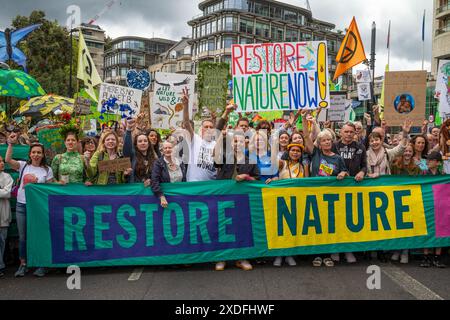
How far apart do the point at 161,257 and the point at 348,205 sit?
2.50 metres

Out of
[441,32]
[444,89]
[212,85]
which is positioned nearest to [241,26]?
[441,32]

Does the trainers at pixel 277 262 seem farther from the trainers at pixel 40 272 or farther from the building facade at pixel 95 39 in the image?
the building facade at pixel 95 39

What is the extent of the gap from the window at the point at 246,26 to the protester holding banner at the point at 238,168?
64.5 meters

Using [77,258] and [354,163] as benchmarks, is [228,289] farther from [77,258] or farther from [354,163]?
[354,163]

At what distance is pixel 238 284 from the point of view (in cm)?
464

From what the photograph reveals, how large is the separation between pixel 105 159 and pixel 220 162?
1489 millimetres

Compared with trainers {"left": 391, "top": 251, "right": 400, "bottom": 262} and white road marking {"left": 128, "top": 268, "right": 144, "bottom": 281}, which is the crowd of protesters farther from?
white road marking {"left": 128, "top": 268, "right": 144, "bottom": 281}

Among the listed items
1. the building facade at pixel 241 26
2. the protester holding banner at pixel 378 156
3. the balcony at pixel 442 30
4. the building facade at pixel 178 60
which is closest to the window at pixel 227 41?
the building facade at pixel 241 26

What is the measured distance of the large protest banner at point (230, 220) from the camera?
5.24m

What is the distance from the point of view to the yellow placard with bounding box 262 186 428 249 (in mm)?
5438

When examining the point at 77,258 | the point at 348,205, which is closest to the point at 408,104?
the point at 348,205

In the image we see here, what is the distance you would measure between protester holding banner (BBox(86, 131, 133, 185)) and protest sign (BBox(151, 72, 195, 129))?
7.73 feet

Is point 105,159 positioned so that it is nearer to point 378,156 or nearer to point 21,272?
point 21,272

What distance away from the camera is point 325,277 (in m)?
4.88
